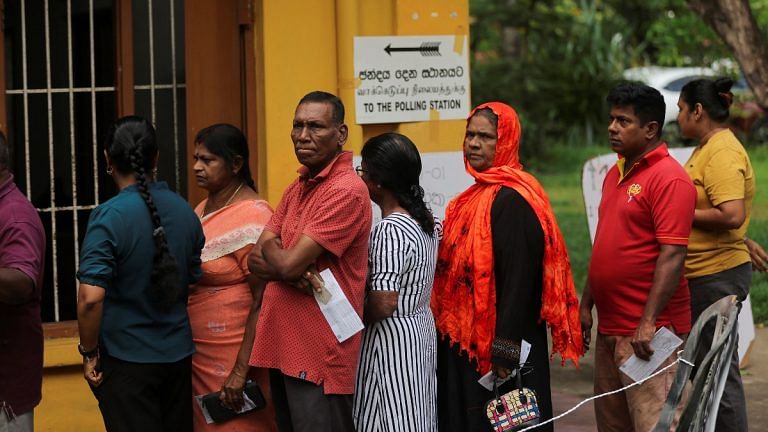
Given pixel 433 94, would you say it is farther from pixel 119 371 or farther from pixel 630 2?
pixel 630 2

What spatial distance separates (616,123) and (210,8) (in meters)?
2.28

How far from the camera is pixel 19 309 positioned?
14.3ft

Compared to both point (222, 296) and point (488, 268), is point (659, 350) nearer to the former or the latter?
point (488, 268)

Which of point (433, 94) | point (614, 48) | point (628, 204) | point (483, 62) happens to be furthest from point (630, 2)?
point (628, 204)

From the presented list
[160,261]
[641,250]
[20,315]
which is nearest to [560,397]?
[641,250]

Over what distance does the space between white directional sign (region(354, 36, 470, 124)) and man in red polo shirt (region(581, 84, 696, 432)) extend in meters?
1.69

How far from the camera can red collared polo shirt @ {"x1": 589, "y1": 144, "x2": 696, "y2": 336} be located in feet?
15.0

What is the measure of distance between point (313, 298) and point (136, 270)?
25.5 inches

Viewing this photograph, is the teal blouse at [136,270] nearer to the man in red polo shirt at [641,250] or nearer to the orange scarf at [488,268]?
the orange scarf at [488,268]

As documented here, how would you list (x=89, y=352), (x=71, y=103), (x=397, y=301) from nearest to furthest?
(x=89, y=352)
(x=397, y=301)
(x=71, y=103)

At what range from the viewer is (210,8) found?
5.99m

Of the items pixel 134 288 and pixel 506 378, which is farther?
pixel 506 378

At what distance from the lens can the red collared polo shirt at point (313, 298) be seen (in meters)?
4.29

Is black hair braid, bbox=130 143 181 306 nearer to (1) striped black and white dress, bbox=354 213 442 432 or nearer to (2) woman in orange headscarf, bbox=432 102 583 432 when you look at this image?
(1) striped black and white dress, bbox=354 213 442 432
